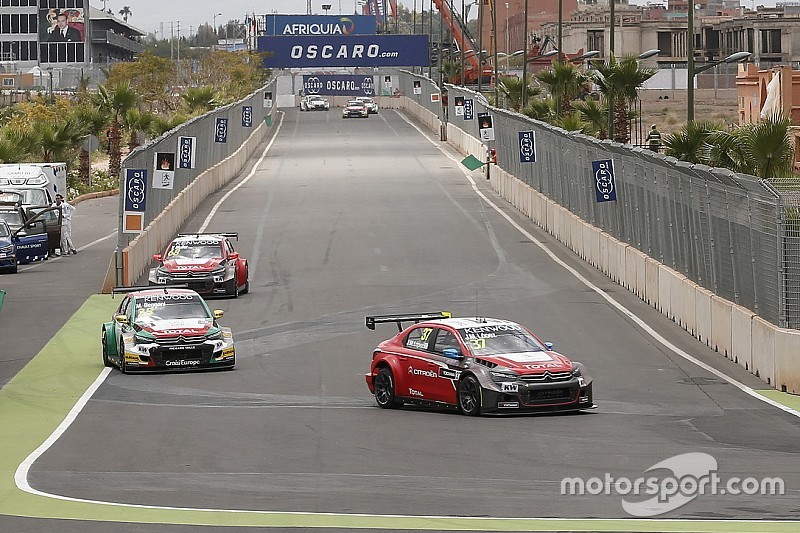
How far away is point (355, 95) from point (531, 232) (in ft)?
300

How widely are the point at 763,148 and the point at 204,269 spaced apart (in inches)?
520

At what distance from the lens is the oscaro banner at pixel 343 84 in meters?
136

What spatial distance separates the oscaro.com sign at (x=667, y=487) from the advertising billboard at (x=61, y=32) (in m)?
160

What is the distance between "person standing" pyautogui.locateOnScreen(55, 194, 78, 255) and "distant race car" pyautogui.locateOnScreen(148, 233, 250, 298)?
10566 mm

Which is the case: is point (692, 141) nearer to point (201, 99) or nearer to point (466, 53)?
point (201, 99)

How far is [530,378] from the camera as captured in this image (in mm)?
18562

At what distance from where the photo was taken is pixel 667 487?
13625 mm

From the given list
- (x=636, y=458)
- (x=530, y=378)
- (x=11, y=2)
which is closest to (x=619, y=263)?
(x=530, y=378)

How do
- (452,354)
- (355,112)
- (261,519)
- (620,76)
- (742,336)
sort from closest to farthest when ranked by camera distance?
(261,519), (452,354), (742,336), (620,76), (355,112)

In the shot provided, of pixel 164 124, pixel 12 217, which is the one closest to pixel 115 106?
pixel 164 124

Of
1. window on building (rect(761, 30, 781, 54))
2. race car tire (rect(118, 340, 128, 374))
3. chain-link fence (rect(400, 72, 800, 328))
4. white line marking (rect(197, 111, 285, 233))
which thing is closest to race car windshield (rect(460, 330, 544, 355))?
chain-link fence (rect(400, 72, 800, 328))

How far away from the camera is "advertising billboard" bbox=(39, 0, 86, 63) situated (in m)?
167

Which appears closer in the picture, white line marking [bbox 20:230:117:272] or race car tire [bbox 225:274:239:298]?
race car tire [bbox 225:274:239:298]

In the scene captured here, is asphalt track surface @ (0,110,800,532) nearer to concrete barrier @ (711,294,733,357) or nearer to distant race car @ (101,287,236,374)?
distant race car @ (101,287,236,374)
